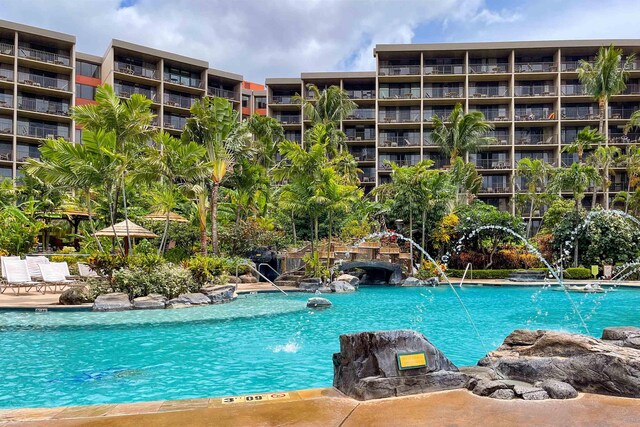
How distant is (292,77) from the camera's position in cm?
5200

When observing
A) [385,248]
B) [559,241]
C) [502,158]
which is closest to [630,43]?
[502,158]

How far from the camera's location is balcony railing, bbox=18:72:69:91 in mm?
41906

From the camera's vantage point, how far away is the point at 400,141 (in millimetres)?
48688

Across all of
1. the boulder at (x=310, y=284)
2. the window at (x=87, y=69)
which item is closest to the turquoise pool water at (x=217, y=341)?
the boulder at (x=310, y=284)

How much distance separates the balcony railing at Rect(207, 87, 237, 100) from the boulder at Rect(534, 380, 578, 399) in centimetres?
4941

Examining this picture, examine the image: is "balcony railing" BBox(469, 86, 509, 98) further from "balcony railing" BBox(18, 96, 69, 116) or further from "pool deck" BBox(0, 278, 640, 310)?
"balcony railing" BBox(18, 96, 69, 116)

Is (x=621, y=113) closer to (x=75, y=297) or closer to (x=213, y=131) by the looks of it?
(x=213, y=131)

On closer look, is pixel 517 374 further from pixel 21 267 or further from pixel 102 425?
pixel 21 267

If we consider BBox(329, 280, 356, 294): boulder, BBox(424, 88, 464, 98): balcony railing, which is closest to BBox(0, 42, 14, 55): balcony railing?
BBox(329, 280, 356, 294): boulder

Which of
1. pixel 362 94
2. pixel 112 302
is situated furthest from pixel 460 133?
pixel 112 302

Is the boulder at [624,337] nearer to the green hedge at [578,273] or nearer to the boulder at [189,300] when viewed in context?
the boulder at [189,300]

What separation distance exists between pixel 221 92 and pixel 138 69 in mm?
8741

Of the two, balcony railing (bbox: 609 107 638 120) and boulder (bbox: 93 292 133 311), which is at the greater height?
balcony railing (bbox: 609 107 638 120)

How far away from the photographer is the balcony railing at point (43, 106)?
41.9 meters
